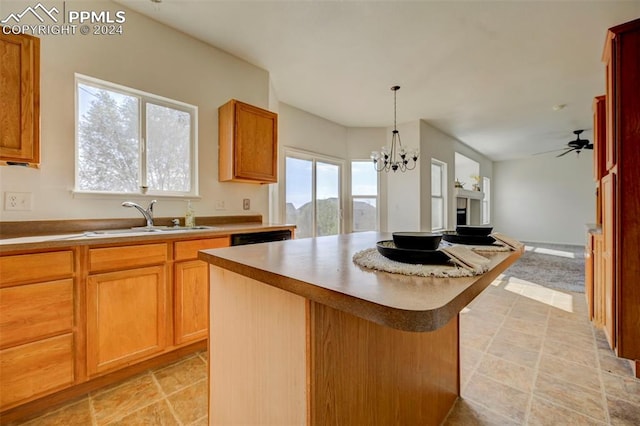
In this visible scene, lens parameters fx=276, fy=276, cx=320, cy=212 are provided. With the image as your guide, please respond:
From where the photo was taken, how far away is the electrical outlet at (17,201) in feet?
5.65

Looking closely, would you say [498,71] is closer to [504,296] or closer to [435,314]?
[504,296]

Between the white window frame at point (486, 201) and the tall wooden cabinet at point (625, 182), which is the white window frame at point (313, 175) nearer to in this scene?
the tall wooden cabinet at point (625, 182)

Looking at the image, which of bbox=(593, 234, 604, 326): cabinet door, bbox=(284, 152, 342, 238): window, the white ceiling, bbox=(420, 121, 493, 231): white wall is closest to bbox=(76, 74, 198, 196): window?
the white ceiling

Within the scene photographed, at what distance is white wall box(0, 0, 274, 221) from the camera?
1.88 meters

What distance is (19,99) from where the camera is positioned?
158 centimetres

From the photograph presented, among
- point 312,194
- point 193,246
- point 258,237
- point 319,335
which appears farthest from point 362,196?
point 319,335

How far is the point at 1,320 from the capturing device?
134 centimetres

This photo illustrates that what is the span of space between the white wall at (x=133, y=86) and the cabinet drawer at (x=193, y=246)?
64 cm

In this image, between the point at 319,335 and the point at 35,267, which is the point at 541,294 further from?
the point at 35,267

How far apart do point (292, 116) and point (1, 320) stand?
3.76m

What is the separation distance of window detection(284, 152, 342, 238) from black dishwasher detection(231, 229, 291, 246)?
160 cm

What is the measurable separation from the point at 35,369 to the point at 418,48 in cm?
375

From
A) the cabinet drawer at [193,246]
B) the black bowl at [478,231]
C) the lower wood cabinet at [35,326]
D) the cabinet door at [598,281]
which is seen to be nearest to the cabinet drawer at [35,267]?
the lower wood cabinet at [35,326]

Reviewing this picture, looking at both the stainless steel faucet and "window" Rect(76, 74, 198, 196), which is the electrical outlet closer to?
"window" Rect(76, 74, 198, 196)
